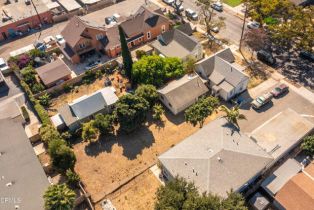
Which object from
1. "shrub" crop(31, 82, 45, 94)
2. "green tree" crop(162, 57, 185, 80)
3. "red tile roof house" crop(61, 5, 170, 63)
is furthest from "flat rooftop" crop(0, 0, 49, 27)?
"green tree" crop(162, 57, 185, 80)

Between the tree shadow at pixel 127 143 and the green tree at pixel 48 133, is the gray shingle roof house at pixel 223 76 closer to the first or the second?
the tree shadow at pixel 127 143

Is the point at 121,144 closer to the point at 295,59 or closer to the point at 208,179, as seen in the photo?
the point at 208,179

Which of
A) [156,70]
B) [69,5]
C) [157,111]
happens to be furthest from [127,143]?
[69,5]

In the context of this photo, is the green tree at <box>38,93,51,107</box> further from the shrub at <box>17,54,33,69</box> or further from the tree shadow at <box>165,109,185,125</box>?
the tree shadow at <box>165,109,185,125</box>

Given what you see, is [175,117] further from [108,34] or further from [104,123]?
[108,34]

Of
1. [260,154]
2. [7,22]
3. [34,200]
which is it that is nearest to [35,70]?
[7,22]

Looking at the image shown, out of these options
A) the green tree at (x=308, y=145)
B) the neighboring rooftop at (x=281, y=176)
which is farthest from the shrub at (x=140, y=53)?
the neighboring rooftop at (x=281, y=176)
